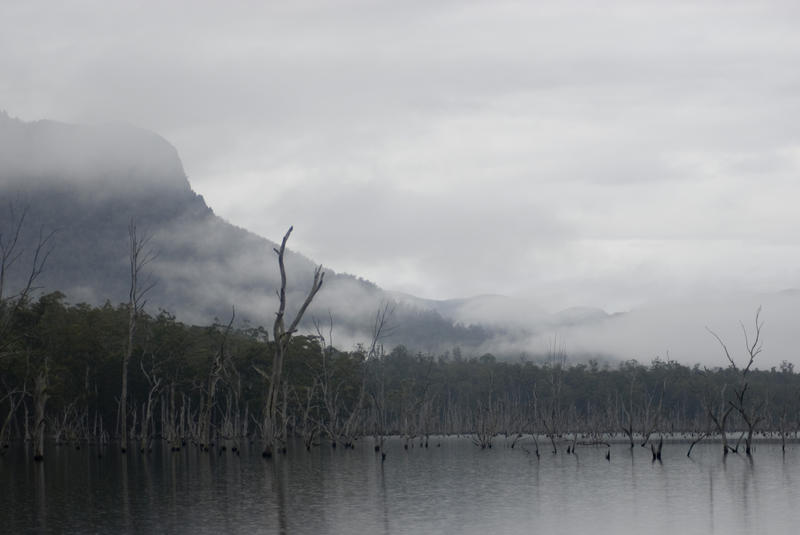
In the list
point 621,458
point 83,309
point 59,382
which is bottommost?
point 621,458

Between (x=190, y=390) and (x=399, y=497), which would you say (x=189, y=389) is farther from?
(x=399, y=497)

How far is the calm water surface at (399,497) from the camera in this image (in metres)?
27.7

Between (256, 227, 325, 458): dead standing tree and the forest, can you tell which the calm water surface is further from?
the forest

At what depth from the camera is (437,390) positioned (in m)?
159

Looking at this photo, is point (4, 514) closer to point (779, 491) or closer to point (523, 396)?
point (779, 491)

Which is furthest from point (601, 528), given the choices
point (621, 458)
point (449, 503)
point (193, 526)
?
point (621, 458)

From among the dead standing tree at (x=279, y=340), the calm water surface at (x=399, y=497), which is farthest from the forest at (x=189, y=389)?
the calm water surface at (x=399, y=497)

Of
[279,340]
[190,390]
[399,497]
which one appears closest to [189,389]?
[190,390]

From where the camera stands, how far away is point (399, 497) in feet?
120

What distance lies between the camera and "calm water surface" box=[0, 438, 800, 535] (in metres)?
27.7

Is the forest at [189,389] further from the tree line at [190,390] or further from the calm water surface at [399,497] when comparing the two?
the calm water surface at [399,497]

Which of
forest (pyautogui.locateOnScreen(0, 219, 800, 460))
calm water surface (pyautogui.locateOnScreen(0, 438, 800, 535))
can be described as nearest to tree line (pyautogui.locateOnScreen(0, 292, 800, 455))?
forest (pyautogui.locateOnScreen(0, 219, 800, 460))

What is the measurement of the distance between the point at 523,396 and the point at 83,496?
138285 mm

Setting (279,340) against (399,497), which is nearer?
(399,497)
